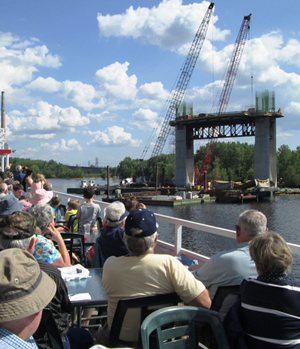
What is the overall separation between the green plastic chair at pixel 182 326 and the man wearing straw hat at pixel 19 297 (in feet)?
2.75

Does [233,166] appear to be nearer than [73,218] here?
No

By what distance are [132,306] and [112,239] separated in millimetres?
1507

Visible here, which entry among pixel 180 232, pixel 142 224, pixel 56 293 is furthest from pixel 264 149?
pixel 56 293

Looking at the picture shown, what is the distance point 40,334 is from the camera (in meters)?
2.12

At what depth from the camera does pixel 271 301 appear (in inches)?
79.4

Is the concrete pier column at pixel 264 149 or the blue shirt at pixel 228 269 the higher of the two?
the concrete pier column at pixel 264 149

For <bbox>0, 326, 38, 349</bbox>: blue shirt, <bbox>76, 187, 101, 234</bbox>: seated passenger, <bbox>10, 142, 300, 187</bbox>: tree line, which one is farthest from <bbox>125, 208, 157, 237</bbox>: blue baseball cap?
<bbox>10, 142, 300, 187</bbox>: tree line

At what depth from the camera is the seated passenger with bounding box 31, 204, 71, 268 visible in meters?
3.19

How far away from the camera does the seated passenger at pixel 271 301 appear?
1.98m

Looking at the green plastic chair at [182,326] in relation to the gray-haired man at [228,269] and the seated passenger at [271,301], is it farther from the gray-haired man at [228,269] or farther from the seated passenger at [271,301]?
the gray-haired man at [228,269]

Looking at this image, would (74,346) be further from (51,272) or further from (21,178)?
(21,178)

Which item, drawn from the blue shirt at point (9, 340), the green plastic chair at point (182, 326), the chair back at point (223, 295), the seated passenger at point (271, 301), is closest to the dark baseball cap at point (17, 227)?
the green plastic chair at point (182, 326)

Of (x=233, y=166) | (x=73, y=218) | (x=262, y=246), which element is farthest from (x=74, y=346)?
(x=233, y=166)

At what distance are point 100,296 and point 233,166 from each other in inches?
4467
